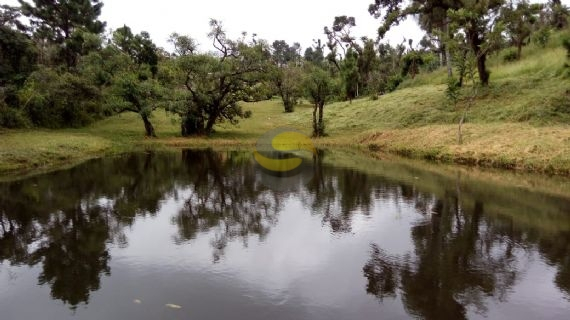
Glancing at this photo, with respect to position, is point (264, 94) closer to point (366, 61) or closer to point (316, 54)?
point (366, 61)

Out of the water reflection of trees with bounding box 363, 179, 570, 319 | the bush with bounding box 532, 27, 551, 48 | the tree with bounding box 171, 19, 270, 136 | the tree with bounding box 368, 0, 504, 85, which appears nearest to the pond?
the water reflection of trees with bounding box 363, 179, 570, 319

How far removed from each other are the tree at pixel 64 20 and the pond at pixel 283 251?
3211cm

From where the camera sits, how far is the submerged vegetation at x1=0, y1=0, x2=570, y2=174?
22.9 m

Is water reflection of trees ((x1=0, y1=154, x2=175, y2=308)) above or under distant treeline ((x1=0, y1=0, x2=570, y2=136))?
under

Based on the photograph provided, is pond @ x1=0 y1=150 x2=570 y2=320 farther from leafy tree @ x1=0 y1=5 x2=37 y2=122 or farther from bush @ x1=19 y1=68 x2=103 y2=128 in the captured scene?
bush @ x1=19 y1=68 x2=103 y2=128

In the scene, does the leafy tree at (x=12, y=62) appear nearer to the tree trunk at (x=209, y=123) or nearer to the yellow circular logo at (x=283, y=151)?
the tree trunk at (x=209, y=123)

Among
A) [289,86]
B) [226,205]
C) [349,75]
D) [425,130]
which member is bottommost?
[226,205]

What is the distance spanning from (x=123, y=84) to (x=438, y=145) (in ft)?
75.5

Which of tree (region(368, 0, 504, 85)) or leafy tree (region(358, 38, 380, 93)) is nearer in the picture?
tree (region(368, 0, 504, 85))

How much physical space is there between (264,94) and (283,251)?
92.7 ft

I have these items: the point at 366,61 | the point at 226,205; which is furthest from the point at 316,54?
the point at 226,205

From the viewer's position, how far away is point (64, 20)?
4422cm

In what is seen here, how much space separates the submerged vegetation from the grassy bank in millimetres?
96

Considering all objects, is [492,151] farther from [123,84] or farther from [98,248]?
[123,84]
